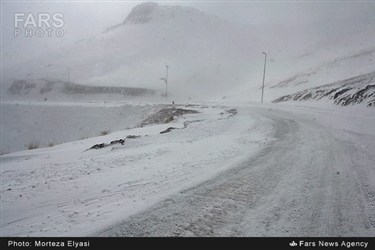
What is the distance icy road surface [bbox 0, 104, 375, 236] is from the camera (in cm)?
414

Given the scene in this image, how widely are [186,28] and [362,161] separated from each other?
119 metres

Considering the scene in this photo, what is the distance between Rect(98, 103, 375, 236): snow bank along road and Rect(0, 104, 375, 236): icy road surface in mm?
15

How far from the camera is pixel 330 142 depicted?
991cm

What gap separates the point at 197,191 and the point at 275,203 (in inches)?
54.2

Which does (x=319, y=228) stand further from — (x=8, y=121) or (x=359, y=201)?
(x=8, y=121)

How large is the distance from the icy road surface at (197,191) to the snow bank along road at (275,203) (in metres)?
0.02

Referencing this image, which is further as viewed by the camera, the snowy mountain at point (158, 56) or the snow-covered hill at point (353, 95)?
the snowy mountain at point (158, 56)

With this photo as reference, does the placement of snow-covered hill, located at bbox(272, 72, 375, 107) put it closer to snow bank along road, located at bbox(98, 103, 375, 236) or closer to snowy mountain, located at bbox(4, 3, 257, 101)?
snow bank along road, located at bbox(98, 103, 375, 236)

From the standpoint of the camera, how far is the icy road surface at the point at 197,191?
4.14 meters
